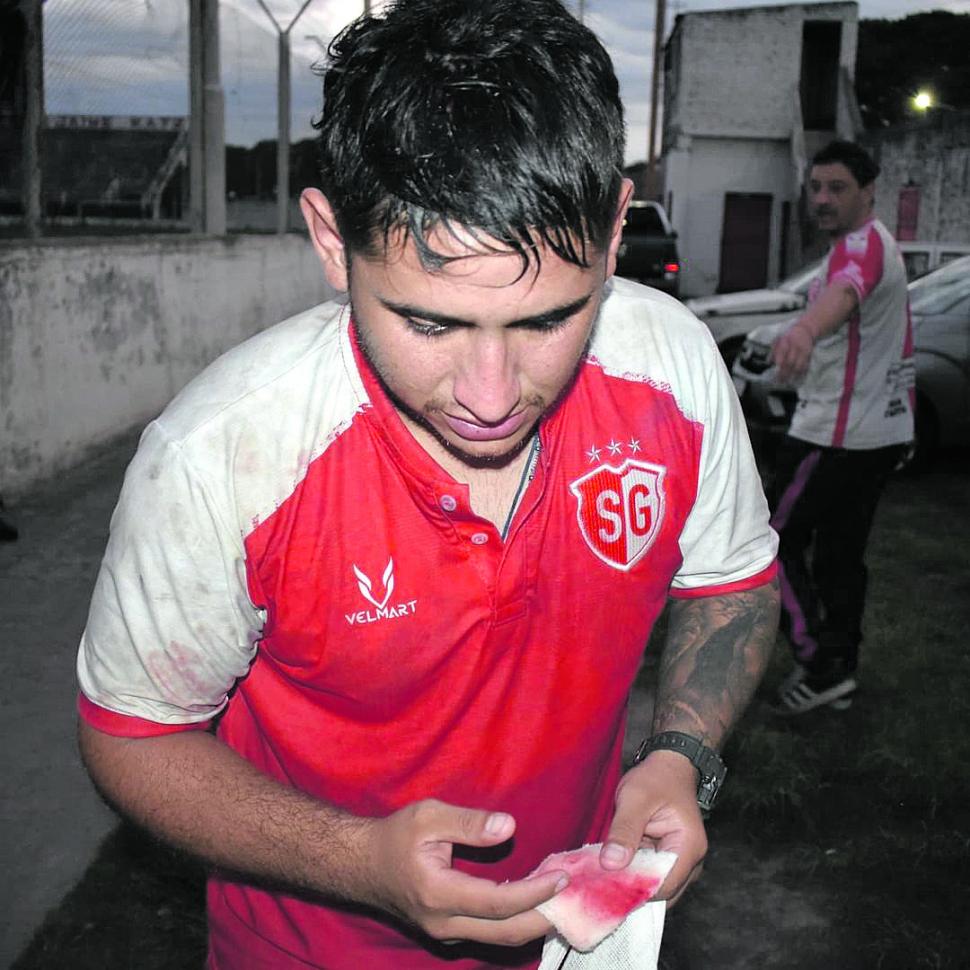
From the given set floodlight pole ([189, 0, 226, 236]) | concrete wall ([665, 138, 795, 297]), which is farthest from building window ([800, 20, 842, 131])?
floodlight pole ([189, 0, 226, 236])

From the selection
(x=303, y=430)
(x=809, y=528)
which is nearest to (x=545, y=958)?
(x=303, y=430)

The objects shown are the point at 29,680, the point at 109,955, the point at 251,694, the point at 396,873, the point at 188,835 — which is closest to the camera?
the point at 396,873

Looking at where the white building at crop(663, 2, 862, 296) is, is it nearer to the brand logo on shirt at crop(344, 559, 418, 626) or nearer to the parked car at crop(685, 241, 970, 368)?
the parked car at crop(685, 241, 970, 368)

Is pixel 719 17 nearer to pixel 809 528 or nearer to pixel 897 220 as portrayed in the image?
pixel 897 220

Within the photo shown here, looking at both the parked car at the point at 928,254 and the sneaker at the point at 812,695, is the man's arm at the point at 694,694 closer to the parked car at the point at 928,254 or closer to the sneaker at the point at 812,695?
the sneaker at the point at 812,695

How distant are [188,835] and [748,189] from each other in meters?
33.6

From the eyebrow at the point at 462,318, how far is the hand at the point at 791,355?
298 centimetres

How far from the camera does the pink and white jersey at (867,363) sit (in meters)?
5.11

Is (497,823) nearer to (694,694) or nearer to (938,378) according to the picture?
(694,694)

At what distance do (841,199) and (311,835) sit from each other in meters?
4.42

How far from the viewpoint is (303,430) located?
1781 millimetres

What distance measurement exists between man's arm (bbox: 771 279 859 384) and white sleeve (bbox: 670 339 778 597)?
2.41 metres

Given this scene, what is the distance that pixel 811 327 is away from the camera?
4730mm

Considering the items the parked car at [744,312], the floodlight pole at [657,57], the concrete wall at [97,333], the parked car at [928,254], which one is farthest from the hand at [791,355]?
the floodlight pole at [657,57]
